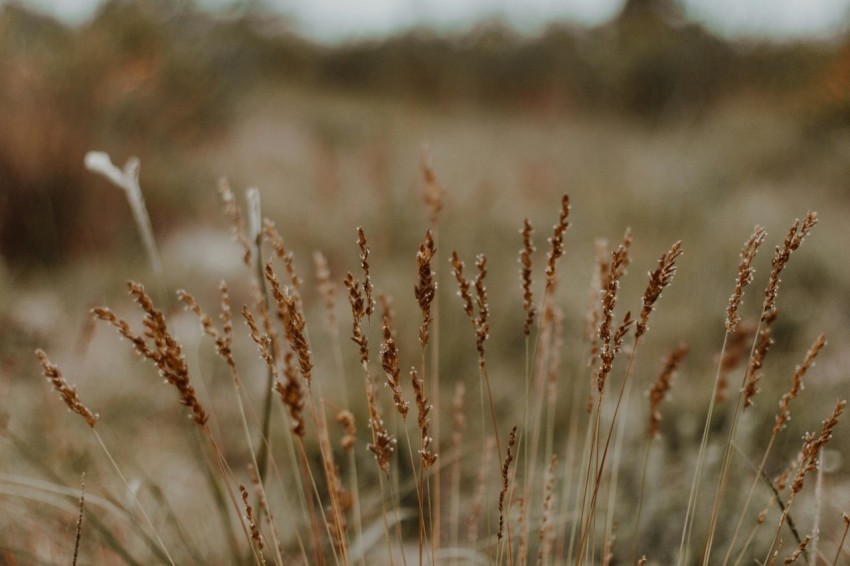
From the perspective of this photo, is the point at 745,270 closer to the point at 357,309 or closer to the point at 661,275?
the point at 661,275

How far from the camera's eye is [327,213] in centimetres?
480

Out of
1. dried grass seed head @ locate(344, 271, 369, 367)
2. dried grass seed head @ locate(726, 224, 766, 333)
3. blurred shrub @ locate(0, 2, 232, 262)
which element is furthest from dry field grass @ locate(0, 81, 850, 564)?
blurred shrub @ locate(0, 2, 232, 262)

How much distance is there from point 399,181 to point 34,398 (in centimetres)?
370

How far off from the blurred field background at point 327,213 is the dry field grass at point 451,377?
0.02 m

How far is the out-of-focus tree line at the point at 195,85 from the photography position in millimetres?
3859

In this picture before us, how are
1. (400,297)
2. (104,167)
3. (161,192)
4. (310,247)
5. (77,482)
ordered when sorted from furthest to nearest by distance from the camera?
(161,192) → (310,247) → (400,297) → (77,482) → (104,167)

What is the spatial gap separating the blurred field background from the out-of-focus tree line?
24 millimetres

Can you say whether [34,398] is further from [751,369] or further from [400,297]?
[751,369]

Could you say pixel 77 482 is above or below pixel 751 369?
above

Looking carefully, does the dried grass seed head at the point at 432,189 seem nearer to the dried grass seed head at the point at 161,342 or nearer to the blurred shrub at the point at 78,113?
the dried grass seed head at the point at 161,342

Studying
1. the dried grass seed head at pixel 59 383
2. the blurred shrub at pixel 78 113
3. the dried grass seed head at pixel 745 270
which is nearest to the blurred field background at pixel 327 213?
the blurred shrub at pixel 78 113

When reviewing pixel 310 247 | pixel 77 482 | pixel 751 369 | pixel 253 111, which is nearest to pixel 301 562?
pixel 77 482

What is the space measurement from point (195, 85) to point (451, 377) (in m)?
4.47

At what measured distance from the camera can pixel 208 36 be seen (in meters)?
6.63
